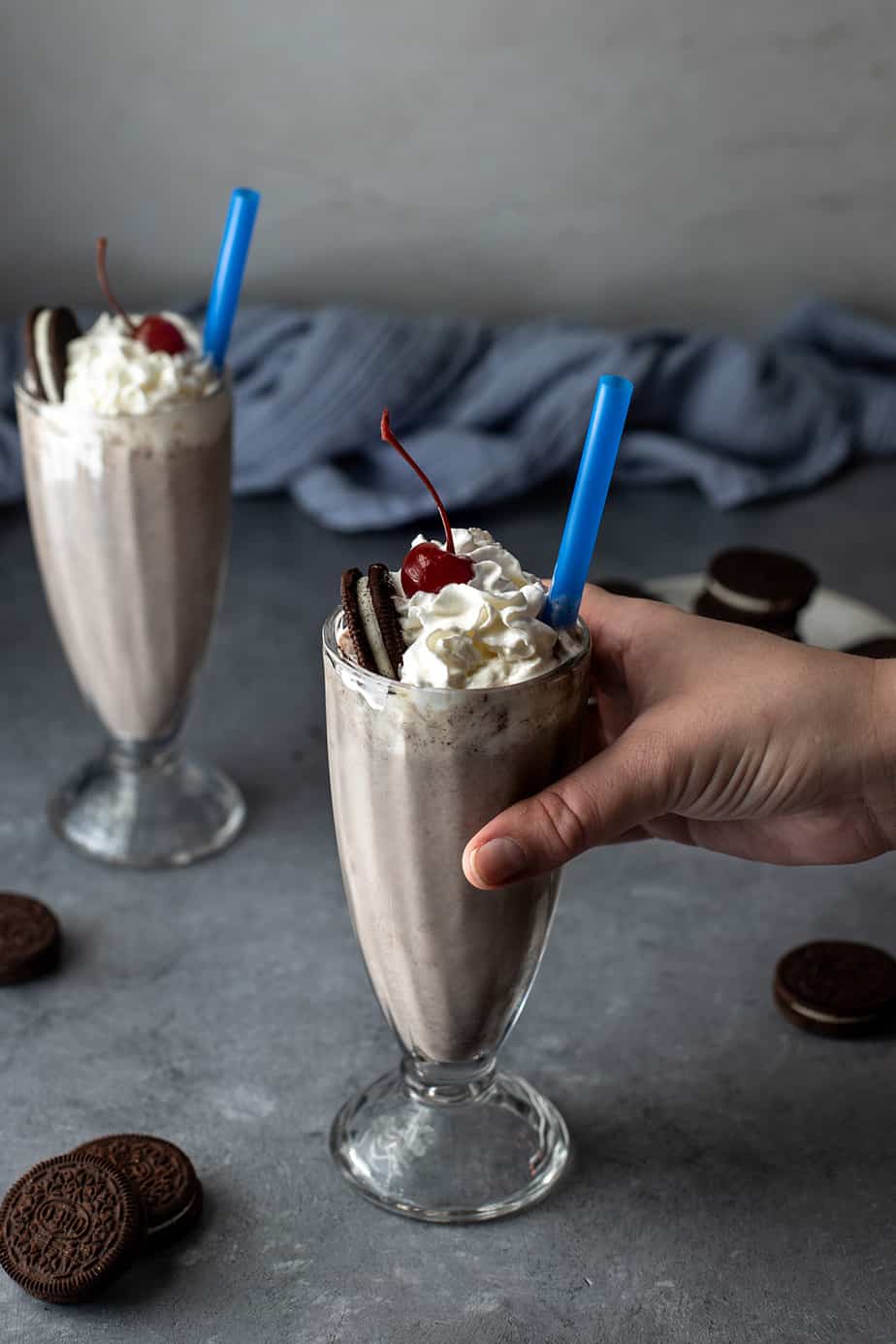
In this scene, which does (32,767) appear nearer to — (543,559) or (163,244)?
(543,559)

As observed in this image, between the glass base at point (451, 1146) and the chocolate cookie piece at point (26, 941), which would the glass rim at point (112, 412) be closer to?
the chocolate cookie piece at point (26, 941)

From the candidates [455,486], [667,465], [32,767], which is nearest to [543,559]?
[455,486]

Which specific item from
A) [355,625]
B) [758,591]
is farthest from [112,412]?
[758,591]

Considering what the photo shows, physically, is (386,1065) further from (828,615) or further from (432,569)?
(828,615)

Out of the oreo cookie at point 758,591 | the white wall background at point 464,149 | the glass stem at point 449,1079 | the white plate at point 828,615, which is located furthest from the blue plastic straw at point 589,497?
the white wall background at point 464,149

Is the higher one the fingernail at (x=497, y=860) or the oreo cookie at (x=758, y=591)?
the fingernail at (x=497, y=860)
